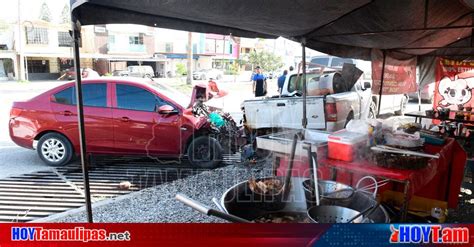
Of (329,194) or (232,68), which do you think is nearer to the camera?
(329,194)

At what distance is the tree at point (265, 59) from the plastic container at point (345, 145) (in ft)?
88.0

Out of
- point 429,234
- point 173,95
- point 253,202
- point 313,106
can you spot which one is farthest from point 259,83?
point 429,234

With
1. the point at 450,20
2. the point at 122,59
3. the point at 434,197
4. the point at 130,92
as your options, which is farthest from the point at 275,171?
the point at 122,59

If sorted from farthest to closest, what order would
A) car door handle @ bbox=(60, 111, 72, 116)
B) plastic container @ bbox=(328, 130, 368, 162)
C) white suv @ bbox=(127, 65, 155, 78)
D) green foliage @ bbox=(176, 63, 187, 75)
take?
1. green foliage @ bbox=(176, 63, 187, 75)
2. white suv @ bbox=(127, 65, 155, 78)
3. car door handle @ bbox=(60, 111, 72, 116)
4. plastic container @ bbox=(328, 130, 368, 162)

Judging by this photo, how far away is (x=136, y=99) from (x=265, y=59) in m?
25.9

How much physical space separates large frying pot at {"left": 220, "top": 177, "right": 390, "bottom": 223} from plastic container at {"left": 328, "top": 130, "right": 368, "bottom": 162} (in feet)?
1.72

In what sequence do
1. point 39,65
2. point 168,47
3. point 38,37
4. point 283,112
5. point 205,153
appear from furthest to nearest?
point 168,47
point 39,65
point 38,37
point 283,112
point 205,153

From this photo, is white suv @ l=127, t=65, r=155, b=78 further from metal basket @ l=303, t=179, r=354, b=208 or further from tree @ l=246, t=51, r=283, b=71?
tree @ l=246, t=51, r=283, b=71

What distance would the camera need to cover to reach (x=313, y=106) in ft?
22.1

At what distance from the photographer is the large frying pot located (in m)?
2.28

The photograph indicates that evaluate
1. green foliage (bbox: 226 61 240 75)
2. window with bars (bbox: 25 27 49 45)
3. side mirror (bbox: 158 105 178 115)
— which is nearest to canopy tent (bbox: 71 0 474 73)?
side mirror (bbox: 158 105 178 115)

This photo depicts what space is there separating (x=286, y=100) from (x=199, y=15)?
4.23m

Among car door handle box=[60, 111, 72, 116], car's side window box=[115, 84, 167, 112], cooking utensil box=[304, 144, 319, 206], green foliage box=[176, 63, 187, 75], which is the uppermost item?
green foliage box=[176, 63, 187, 75]

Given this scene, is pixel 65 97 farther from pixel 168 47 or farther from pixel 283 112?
pixel 168 47
